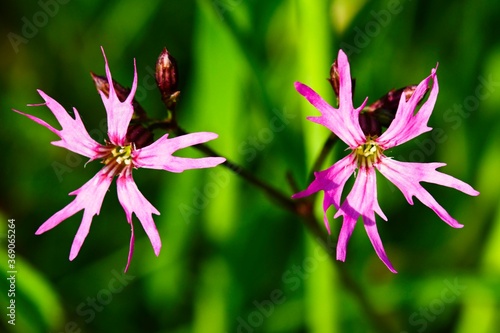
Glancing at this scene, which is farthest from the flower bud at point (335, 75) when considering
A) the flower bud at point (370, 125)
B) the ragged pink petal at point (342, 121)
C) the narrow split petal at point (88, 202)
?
the narrow split petal at point (88, 202)

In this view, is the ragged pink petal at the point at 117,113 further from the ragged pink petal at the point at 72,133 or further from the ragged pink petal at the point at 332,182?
the ragged pink petal at the point at 332,182

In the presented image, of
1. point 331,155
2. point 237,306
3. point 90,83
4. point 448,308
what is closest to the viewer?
point 331,155

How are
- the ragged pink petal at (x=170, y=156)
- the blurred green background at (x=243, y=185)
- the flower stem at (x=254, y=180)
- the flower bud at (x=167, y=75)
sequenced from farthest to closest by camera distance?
the blurred green background at (x=243, y=185) → the flower stem at (x=254, y=180) → the flower bud at (x=167, y=75) → the ragged pink petal at (x=170, y=156)

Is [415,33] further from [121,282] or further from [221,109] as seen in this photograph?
[121,282]

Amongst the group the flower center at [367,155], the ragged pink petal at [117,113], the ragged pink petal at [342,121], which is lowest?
the flower center at [367,155]

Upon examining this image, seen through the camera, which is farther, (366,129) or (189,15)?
(189,15)

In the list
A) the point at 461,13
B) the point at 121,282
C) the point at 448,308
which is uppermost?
the point at 461,13

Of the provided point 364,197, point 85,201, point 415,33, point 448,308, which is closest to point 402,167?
point 364,197
